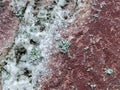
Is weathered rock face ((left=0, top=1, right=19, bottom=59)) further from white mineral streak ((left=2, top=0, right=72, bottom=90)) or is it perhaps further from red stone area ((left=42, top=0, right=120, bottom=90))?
red stone area ((left=42, top=0, right=120, bottom=90))

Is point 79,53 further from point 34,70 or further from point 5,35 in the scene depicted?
point 5,35

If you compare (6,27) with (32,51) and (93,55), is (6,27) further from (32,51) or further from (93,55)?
(93,55)

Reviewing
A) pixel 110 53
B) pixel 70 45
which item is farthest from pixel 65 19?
pixel 110 53

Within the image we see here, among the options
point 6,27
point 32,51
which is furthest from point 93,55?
point 6,27

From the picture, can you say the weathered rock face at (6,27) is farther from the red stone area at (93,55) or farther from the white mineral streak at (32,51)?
the red stone area at (93,55)

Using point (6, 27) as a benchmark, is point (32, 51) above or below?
below

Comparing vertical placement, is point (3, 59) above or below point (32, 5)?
below

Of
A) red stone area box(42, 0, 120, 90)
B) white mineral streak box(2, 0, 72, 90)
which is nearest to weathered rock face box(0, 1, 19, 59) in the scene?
white mineral streak box(2, 0, 72, 90)
